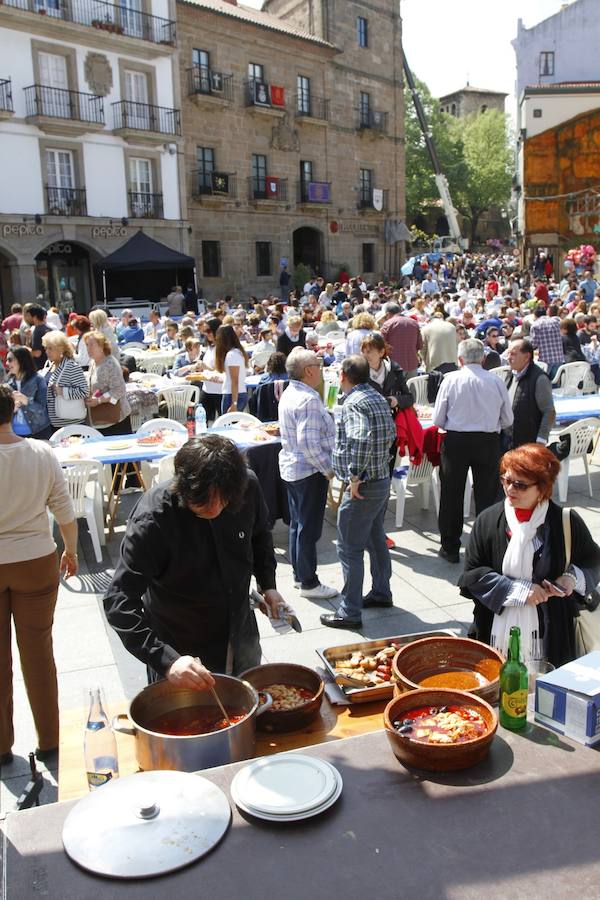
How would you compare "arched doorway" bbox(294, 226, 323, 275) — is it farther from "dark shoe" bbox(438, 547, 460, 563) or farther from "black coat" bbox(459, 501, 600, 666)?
"black coat" bbox(459, 501, 600, 666)

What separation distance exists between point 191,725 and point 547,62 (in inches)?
1960

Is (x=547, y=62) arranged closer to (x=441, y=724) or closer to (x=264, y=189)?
(x=264, y=189)

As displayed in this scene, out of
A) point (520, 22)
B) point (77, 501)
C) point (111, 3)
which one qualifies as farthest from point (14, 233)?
point (520, 22)

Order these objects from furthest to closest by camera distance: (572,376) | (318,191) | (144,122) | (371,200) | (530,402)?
1. (371,200)
2. (318,191)
3. (144,122)
4. (572,376)
5. (530,402)

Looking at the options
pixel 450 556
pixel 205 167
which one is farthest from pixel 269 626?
pixel 205 167

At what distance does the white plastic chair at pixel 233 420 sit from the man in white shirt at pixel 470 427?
7.53 feet

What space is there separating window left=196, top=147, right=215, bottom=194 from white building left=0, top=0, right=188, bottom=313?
2031 mm

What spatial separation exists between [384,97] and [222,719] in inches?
1518

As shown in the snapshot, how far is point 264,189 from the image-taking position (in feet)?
104

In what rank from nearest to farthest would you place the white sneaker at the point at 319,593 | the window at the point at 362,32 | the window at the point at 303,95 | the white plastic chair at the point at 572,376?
the white sneaker at the point at 319,593 → the white plastic chair at the point at 572,376 → the window at the point at 303,95 → the window at the point at 362,32

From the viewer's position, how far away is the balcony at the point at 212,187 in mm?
28875

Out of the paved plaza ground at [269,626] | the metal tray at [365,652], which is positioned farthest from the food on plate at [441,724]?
the paved plaza ground at [269,626]

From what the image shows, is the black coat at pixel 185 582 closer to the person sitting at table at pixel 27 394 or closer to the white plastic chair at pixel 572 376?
the person sitting at table at pixel 27 394

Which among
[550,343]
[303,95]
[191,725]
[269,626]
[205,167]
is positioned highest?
[303,95]
